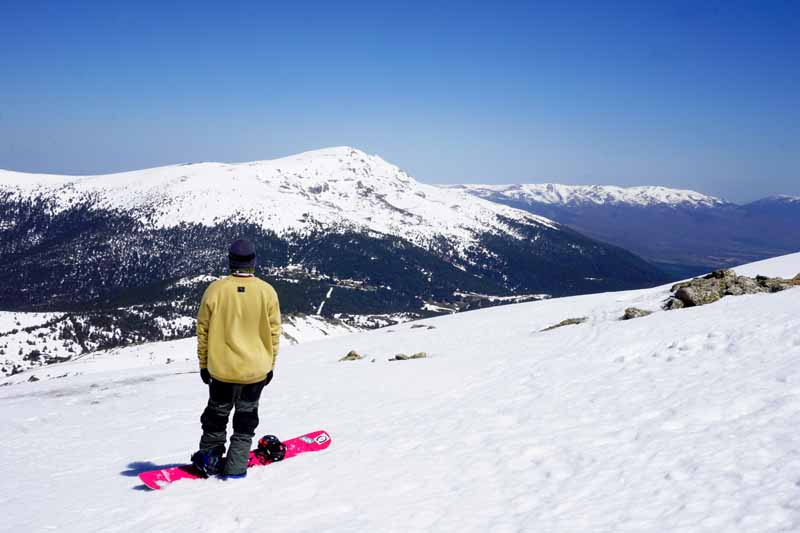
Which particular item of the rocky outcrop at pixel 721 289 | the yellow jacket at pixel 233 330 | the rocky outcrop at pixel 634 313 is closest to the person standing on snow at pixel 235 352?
the yellow jacket at pixel 233 330

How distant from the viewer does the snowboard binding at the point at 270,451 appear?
35.5 feet

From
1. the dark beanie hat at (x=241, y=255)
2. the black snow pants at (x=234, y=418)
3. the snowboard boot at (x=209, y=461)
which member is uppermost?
the dark beanie hat at (x=241, y=255)

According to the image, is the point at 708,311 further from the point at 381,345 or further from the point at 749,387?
the point at 381,345

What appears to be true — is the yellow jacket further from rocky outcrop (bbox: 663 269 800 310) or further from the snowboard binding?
rocky outcrop (bbox: 663 269 800 310)

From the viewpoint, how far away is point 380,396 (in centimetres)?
1748

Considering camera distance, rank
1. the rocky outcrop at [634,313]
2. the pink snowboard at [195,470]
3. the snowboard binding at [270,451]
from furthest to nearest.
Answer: the rocky outcrop at [634,313] → the snowboard binding at [270,451] → the pink snowboard at [195,470]

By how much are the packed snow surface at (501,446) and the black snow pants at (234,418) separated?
48 cm

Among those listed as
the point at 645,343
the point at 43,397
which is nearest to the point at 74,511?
the point at 645,343

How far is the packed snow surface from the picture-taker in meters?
7.34

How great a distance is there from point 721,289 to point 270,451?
24781mm

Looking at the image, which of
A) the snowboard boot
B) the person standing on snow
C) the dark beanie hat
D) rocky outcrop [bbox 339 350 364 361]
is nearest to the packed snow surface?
the snowboard boot

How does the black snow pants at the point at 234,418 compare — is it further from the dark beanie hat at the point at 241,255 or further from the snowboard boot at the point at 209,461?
the dark beanie hat at the point at 241,255

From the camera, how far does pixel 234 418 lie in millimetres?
9836

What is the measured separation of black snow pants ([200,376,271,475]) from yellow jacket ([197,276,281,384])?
0.28 meters
